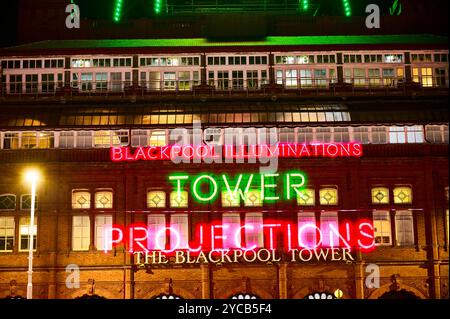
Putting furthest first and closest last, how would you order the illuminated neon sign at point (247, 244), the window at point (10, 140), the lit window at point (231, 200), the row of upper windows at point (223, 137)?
the window at point (10, 140)
the row of upper windows at point (223, 137)
the lit window at point (231, 200)
the illuminated neon sign at point (247, 244)

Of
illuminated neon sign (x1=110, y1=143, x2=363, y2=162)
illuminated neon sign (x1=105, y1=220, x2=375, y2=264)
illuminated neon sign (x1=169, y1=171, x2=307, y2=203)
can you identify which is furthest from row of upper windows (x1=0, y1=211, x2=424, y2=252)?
illuminated neon sign (x1=110, y1=143, x2=363, y2=162)

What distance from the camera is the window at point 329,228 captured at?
44.3m

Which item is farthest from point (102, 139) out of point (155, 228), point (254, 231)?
point (254, 231)

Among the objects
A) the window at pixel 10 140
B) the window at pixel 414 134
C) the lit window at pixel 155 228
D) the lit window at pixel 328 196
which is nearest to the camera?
the lit window at pixel 155 228

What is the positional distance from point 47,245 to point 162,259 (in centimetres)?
721

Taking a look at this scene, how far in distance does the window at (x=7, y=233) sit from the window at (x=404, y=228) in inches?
949

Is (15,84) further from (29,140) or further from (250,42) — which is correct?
(250,42)

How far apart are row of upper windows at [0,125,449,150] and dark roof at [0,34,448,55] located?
22.6ft

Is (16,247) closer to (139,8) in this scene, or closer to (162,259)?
(162,259)

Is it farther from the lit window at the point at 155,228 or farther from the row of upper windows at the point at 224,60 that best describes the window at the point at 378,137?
the lit window at the point at 155,228

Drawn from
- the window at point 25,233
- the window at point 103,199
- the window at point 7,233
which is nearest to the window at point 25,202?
the window at point 25,233

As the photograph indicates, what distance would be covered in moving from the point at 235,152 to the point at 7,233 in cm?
1519
